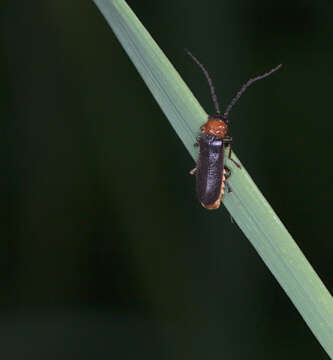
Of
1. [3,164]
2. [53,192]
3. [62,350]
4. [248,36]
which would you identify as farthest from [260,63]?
[62,350]

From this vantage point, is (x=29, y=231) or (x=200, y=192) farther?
(x=29, y=231)

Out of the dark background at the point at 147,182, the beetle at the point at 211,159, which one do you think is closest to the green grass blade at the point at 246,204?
the beetle at the point at 211,159

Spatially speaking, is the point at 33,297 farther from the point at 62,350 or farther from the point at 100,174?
the point at 100,174

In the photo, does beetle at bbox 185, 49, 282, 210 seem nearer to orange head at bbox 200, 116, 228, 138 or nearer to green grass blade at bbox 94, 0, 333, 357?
orange head at bbox 200, 116, 228, 138

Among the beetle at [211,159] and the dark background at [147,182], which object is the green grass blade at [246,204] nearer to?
the beetle at [211,159]

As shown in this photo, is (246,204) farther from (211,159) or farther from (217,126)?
(217,126)

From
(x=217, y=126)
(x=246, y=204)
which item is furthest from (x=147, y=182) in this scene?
(x=246, y=204)
